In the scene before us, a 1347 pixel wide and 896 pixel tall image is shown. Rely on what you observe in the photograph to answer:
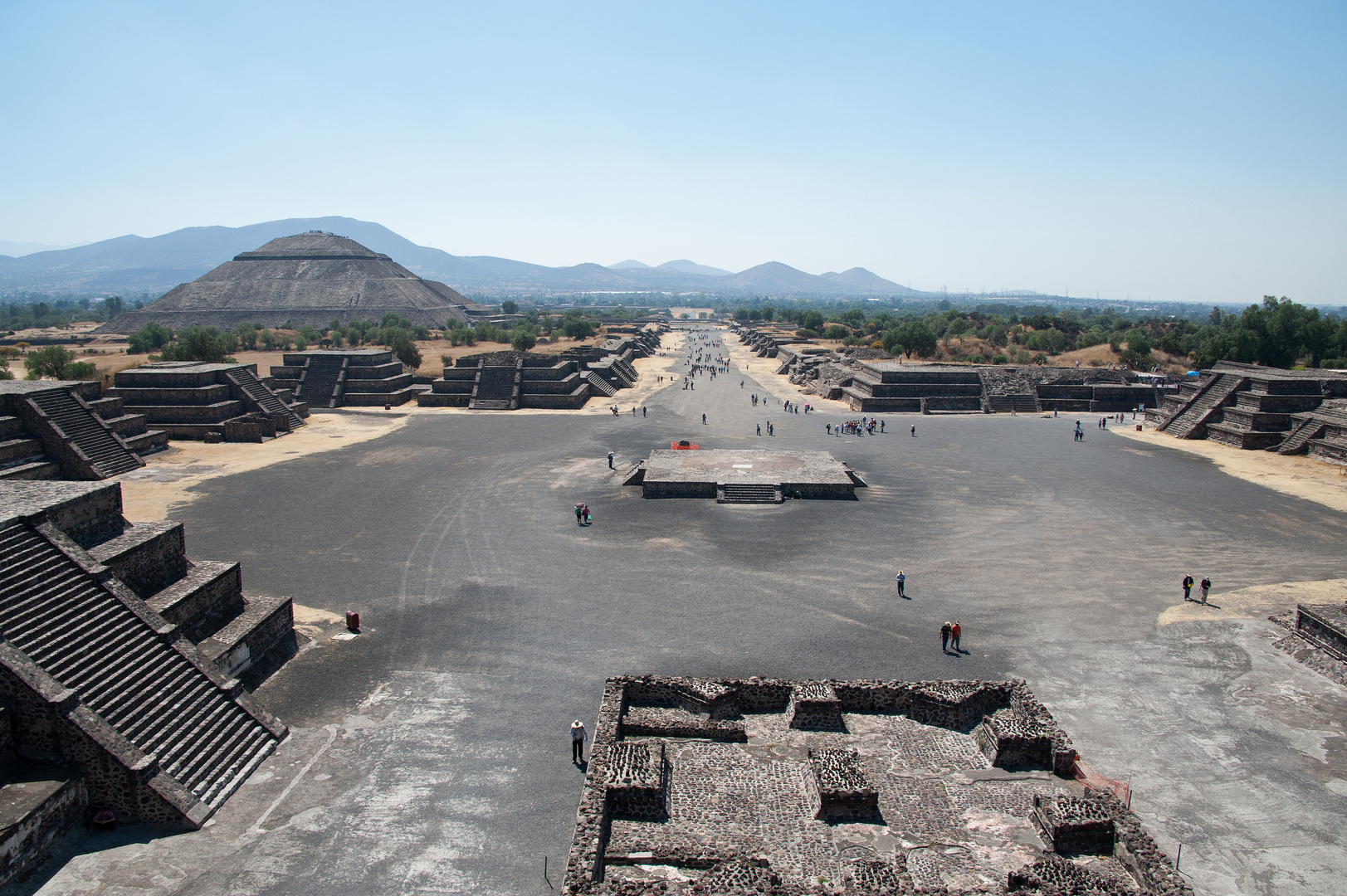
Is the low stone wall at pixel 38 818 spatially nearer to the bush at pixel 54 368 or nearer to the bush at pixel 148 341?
the bush at pixel 54 368

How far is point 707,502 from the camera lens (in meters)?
31.9

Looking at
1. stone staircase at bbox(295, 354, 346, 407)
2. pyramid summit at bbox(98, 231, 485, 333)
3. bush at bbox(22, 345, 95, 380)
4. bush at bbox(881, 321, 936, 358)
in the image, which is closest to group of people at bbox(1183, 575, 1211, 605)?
stone staircase at bbox(295, 354, 346, 407)

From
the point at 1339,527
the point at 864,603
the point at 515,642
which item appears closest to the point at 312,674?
the point at 515,642

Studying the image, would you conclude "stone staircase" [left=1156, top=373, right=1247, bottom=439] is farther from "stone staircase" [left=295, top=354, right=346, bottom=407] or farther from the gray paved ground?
"stone staircase" [left=295, top=354, right=346, bottom=407]

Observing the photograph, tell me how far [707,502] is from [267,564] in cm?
1744

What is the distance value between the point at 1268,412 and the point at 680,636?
4509cm

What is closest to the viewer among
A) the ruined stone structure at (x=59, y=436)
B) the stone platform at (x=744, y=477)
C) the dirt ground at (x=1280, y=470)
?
the stone platform at (x=744, y=477)

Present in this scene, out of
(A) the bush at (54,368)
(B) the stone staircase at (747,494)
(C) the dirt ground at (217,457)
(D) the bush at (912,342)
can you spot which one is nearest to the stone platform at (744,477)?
(B) the stone staircase at (747,494)

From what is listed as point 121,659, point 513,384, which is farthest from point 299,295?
point 121,659

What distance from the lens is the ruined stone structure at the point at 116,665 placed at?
475 inches

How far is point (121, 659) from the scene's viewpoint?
14008 millimetres

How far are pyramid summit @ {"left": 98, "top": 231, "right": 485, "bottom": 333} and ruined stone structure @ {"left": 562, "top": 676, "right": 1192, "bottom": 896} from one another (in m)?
134

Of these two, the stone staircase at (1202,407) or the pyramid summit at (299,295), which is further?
the pyramid summit at (299,295)

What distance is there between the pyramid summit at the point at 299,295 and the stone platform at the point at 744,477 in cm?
11428
